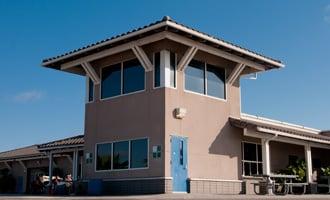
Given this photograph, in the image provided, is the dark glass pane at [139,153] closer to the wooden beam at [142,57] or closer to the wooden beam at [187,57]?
the wooden beam at [142,57]

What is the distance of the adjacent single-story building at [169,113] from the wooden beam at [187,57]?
1.5 inches

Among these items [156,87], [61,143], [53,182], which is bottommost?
[53,182]

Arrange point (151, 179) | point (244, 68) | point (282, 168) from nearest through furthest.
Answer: point (151, 179)
point (244, 68)
point (282, 168)

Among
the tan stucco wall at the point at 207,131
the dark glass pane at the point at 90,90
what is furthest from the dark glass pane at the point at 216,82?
the dark glass pane at the point at 90,90

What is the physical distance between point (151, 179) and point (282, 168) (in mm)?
8117

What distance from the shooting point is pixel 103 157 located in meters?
18.9

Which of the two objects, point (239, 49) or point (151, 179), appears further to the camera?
point (239, 49)

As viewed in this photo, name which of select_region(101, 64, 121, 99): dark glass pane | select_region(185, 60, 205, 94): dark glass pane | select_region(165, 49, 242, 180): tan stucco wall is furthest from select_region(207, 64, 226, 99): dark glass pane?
select_region(101, 64, 121, 99): dark glass pane

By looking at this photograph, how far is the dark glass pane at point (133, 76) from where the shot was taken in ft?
59.2

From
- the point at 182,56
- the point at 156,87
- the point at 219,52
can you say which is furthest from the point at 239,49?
the point at 156,87

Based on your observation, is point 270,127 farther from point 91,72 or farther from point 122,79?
point 91,72

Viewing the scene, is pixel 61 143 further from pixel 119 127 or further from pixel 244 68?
pixel 244 68

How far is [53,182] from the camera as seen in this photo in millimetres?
21766

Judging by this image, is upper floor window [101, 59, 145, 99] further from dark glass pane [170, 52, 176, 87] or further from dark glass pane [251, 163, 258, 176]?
dark glass pane [251, 163, 258, 176]
